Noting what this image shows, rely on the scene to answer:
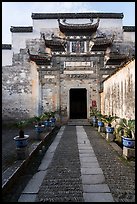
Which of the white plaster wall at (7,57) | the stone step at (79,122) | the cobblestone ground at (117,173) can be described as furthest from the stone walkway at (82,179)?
the white plaster wall at (7,57)

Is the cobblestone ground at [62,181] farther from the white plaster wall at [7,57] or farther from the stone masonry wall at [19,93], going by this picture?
the white plaster wall at [7,57]

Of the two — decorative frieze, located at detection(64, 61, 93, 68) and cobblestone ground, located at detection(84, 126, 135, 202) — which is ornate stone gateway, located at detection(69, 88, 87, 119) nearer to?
decorative frieze, located at detection(64, 61, 93, 68)

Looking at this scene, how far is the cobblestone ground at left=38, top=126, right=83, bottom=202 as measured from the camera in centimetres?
339

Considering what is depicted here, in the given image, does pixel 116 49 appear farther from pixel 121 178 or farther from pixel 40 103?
pixel 121 178

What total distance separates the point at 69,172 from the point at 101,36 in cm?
1403

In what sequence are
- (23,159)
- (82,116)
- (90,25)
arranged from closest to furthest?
(23,159)
(90,25)
(82,116)

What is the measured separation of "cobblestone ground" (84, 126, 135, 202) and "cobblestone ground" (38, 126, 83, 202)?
611mm

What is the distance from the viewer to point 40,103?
16.2m

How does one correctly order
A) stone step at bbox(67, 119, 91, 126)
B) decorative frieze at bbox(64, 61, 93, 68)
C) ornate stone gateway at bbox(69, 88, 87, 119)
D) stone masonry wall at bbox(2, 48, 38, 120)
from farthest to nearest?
1. ornate stone gateway at bbox(69, 88, 87, 119)
2. stone masonry wall at bbox(2, 48, 38, 120)
3. decorative frieze at bbox(64, 61, 93, 68)
4. stone step at bbox(67, 119, 91, 126)

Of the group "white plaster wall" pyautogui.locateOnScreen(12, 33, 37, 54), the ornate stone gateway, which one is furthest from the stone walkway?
the ornate stone gateway

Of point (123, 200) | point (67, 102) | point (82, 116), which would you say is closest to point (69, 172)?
point (123, 200)

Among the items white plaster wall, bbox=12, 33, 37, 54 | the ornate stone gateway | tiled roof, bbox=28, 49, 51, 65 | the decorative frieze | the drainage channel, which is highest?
white plaster wall, bbox=12, 33, 37, 54

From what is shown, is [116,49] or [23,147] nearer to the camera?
[23,147]

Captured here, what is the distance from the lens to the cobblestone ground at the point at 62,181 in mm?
3393
